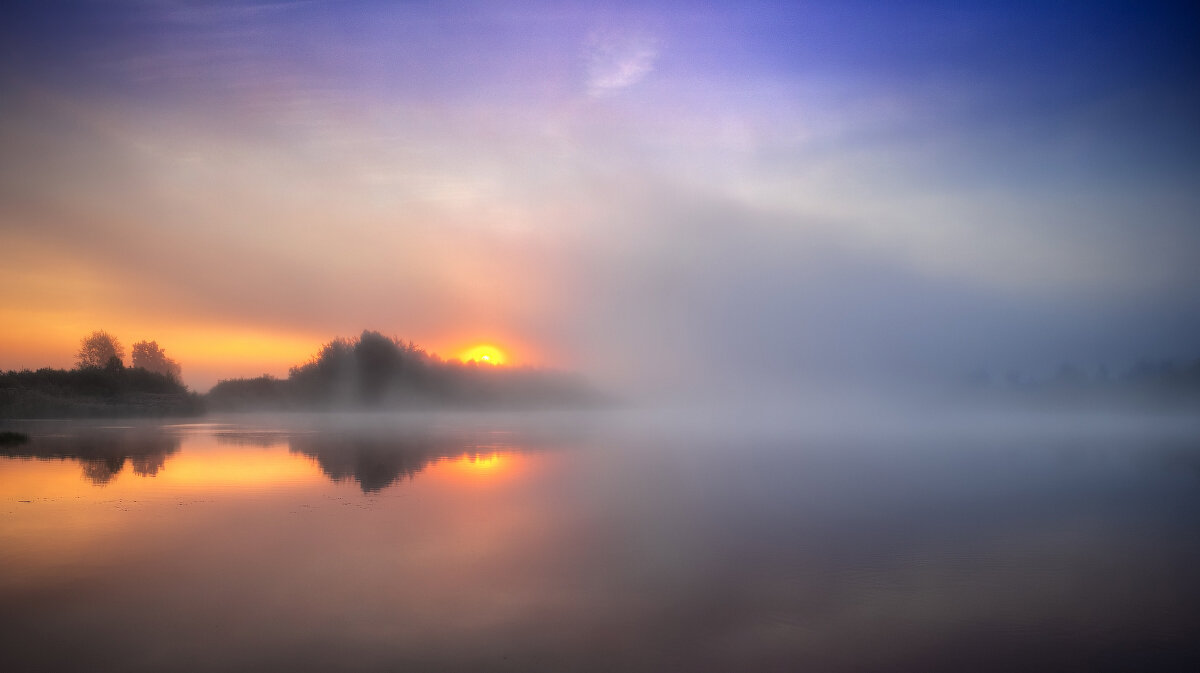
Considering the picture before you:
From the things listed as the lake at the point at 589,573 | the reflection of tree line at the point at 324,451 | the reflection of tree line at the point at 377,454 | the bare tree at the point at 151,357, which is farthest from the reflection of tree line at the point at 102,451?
the bare tree at the point at 151,357

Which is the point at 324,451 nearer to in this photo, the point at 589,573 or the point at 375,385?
the point at 589,573

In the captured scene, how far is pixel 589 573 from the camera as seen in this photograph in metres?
10.2

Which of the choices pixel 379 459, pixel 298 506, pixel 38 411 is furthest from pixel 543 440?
pixel 38 411

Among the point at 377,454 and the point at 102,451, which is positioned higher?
the point at 102,451

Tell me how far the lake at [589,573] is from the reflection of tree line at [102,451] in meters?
Result: 0.78

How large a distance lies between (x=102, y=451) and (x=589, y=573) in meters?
26.0

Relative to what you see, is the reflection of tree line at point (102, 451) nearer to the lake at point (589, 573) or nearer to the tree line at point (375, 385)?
the lake at point (589, 573)

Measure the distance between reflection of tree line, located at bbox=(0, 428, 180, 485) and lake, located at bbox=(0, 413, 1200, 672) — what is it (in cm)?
78

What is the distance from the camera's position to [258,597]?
8.80 m

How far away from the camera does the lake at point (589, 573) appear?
719 cm

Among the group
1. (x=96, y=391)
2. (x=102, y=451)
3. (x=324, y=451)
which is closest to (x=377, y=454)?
(x=324, y=451)

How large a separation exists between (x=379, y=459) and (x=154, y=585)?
1734 cm

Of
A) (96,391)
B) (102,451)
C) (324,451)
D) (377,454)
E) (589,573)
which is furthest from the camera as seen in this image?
(96,391)

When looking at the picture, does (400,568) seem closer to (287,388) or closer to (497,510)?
(497,510)
